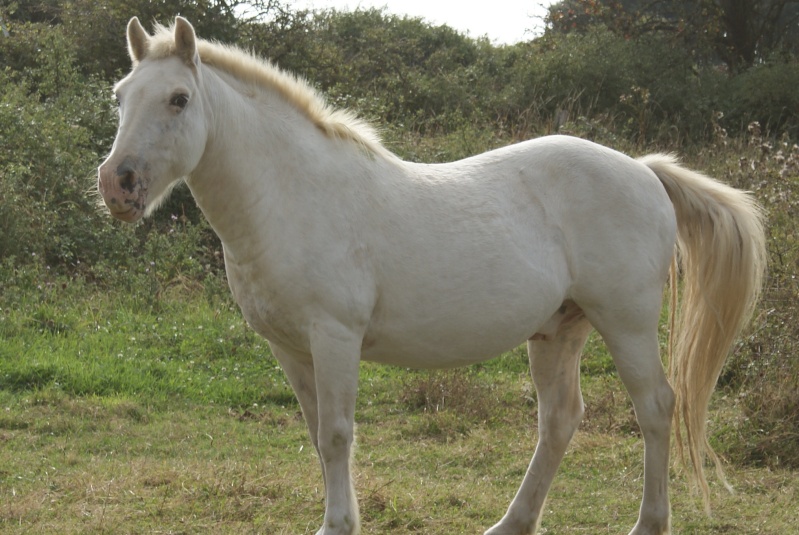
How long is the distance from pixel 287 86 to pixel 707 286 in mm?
2021

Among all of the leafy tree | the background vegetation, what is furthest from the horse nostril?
the leafy tree

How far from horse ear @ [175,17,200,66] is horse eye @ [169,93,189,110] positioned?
0.48 ft

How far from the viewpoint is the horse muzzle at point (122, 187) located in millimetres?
2932

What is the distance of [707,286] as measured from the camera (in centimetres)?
410

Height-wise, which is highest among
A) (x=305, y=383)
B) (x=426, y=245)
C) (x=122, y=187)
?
(x=122, y=187)

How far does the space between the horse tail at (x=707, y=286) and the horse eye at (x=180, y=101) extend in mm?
2169

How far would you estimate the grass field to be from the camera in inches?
160

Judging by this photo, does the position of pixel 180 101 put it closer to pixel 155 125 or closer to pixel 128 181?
pixel 155 125

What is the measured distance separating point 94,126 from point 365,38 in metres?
7.81

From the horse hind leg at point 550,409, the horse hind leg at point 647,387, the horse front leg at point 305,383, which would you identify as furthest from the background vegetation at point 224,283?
the horse front leg at point 305,383

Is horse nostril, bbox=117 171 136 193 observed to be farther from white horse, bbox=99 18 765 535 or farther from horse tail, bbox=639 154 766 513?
horse tail, bbox=639 154 766 513

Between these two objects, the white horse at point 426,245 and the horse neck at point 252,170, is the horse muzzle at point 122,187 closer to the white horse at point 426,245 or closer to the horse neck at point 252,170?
the white horse at point 426,245

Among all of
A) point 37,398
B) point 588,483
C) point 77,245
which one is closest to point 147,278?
point 77,245

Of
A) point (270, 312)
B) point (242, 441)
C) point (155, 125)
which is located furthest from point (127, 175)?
→ point (242, 441)
